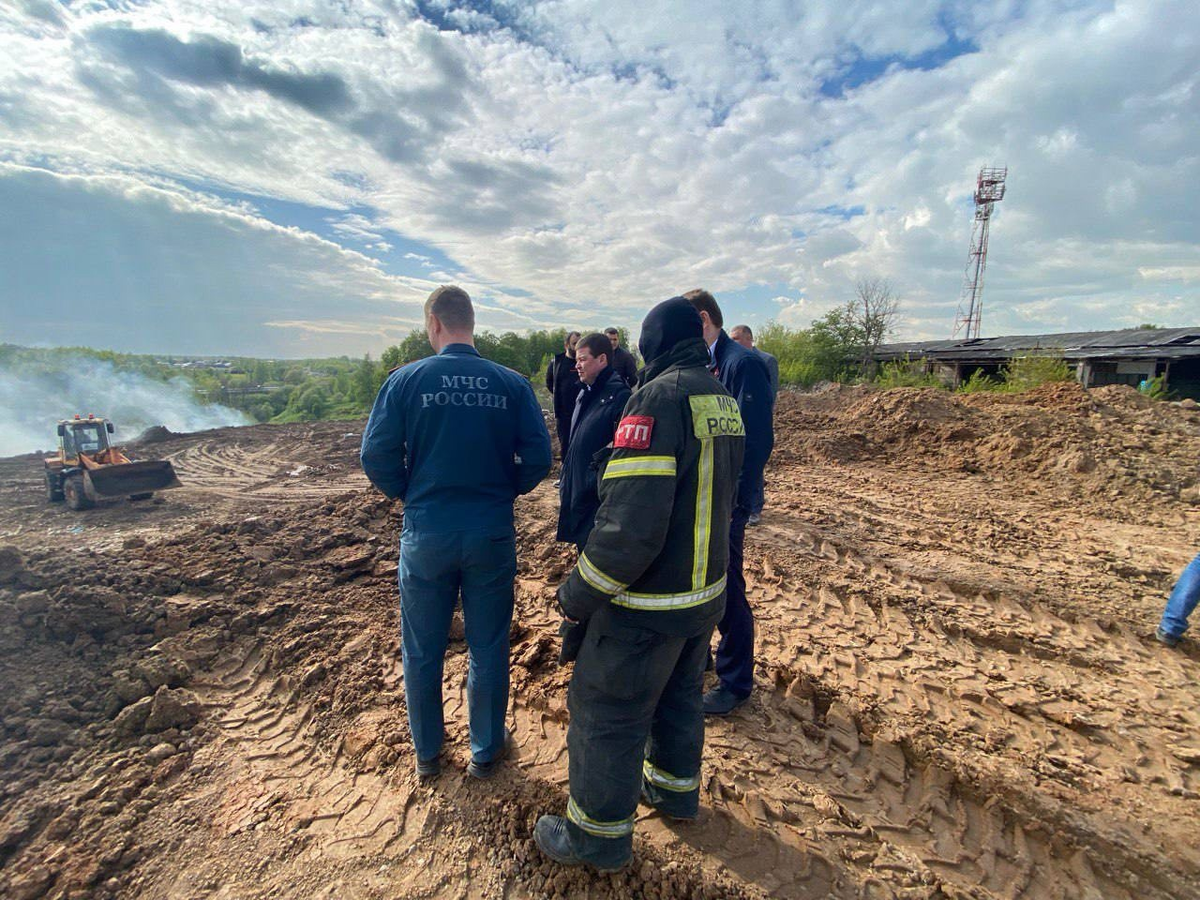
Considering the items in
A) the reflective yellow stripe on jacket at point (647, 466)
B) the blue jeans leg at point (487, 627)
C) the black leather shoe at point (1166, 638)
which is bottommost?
the black leather shoe at point (1166, 638)

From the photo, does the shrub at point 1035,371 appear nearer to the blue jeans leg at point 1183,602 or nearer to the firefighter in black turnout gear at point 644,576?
the blue jeans leg at point 1183,602

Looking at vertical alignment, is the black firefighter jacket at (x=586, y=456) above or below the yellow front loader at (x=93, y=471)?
above

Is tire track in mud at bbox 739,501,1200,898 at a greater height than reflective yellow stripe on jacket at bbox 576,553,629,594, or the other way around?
reflective yellow stripe on jacket at bbox 576,553,629,594

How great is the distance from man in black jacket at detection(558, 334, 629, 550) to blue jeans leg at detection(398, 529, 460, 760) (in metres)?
0.62

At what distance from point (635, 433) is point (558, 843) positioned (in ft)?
5.42

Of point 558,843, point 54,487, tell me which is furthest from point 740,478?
point 54,487

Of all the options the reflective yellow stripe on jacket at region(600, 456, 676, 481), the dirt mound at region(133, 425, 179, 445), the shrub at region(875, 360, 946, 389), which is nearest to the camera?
the reflective yellow stripe on jacket at region(600, 456, 676, 481)

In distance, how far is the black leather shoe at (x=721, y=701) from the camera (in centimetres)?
282

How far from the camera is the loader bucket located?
8453 mm

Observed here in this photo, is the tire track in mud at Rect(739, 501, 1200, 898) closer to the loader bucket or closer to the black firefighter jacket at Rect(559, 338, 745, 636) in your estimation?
the black firefighter jacket at Rect(559, 338, 745, 636)

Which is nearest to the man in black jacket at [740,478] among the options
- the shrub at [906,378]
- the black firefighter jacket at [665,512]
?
the black firefighter jacket at [665,512]

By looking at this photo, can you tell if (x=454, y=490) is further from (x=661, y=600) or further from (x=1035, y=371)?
(x=1035, y=371)

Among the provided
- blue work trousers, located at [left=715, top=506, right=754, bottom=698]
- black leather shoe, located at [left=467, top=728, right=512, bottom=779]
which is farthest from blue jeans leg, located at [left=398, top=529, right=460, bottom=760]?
blue work trousers, located at [left=715, top=506, right=754, bottom=698]

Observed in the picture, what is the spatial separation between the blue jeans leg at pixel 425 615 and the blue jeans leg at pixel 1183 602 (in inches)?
199
